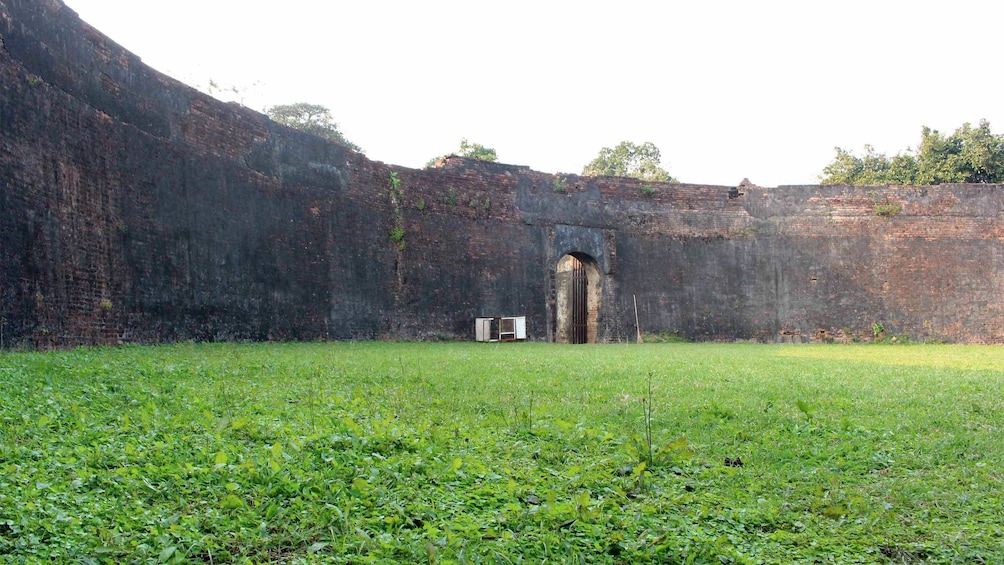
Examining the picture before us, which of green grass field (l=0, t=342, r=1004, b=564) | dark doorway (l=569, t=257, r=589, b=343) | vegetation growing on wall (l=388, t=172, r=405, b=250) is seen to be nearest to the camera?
green grass field (l=0, t=342, r=1004, b=564)

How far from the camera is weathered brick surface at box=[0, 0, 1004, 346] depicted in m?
8.42

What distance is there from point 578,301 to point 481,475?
16467 mm

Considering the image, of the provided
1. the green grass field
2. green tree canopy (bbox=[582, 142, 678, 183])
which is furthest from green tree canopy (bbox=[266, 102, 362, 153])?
the green grass field

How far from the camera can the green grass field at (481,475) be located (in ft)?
8.77

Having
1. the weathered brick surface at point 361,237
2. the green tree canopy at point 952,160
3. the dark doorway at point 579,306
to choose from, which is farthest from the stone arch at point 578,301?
the green tree canopy at point 952,160

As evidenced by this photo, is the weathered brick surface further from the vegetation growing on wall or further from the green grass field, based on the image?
the green grass field

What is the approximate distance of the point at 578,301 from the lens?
19.8 metres

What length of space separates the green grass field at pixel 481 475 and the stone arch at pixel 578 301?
13236mm

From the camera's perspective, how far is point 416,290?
53.0 ft

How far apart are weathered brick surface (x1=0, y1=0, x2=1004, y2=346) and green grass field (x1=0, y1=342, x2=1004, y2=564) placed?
11.3 ft

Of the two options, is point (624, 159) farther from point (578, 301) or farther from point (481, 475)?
point (481, 475)

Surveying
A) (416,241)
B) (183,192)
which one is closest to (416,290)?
(416,241)

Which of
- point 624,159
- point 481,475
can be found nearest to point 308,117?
point 624,159

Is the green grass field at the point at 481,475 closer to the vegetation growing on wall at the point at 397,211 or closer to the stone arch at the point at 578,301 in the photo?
the vegetation growing on wall at the point at 397,211
